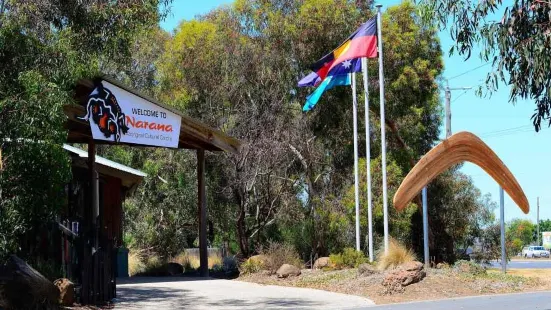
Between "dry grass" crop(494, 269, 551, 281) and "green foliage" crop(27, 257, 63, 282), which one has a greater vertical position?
"green foliage" crop(27, 257, 63, 282)

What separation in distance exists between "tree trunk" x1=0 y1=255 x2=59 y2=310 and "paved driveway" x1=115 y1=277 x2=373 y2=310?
2.79m

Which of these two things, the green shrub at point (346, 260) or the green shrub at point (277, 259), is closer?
the green shrub at point (346, 260)

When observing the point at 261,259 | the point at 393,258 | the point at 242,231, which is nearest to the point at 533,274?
the point at 242,231

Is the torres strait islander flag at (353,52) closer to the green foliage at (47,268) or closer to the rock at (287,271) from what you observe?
the rock at (287,271)

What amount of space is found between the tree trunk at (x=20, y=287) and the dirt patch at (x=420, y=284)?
25.7 feet

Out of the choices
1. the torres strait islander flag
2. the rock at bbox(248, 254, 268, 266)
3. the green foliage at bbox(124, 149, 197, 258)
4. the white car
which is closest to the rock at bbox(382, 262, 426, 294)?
the rock at bbox(248, 254, 268, 266)

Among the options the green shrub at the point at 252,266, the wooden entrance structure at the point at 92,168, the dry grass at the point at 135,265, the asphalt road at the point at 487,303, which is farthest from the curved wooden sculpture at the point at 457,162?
the dry grass at the point at 135,265

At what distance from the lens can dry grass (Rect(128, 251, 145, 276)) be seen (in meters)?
28.4

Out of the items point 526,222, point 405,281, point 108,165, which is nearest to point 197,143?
point 108,165

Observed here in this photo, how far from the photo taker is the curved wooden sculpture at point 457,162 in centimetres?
1591

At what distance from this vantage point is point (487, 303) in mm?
16859

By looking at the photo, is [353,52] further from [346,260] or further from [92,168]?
[92,168]

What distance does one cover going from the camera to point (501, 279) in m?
21.4

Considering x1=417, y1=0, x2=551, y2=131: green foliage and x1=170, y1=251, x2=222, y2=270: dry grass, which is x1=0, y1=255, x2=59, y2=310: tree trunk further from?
x1=170, y1=251, x2=222, y2=270: dry grass
